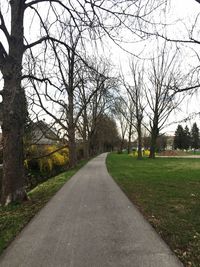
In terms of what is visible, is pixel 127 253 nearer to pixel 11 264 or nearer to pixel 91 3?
pixel 11 264

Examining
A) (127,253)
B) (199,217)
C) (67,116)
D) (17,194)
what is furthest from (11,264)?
(67,116)

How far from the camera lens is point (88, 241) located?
4.60m

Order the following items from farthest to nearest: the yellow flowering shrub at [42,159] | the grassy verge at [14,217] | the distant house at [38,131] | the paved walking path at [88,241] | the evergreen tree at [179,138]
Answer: the evergreen tree at [179,138] → the yellow flowering shrub at [42,159] → the distant house at [38,131] → the grassy verge at [14,217] → the paved walking path at [88,241]

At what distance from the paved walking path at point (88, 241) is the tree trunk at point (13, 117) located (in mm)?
1607

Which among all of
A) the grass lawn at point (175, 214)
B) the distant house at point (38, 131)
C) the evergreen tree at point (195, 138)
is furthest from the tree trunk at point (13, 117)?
the evergreen tree at point (195, 138)

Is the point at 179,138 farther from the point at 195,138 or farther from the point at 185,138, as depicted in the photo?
the point at 195,138

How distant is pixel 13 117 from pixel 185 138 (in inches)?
3418

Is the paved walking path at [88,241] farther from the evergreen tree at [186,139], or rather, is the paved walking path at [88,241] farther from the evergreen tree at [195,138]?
the evergreen tree at [195,138]

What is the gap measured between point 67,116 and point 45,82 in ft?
40.8

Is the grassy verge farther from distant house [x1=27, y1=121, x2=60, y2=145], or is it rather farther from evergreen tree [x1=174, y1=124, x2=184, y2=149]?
evergreen tree [x1=174, y1=124, x2=184, y2=149]

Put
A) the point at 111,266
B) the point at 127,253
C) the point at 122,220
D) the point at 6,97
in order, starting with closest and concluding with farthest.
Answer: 1. the point at 111,266
2. the point at 127,253
3. the point at 122,220
4. the point at 6,97

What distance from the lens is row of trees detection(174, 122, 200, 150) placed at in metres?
88.6

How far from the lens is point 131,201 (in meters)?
8.12

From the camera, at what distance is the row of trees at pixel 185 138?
88.6 metres
